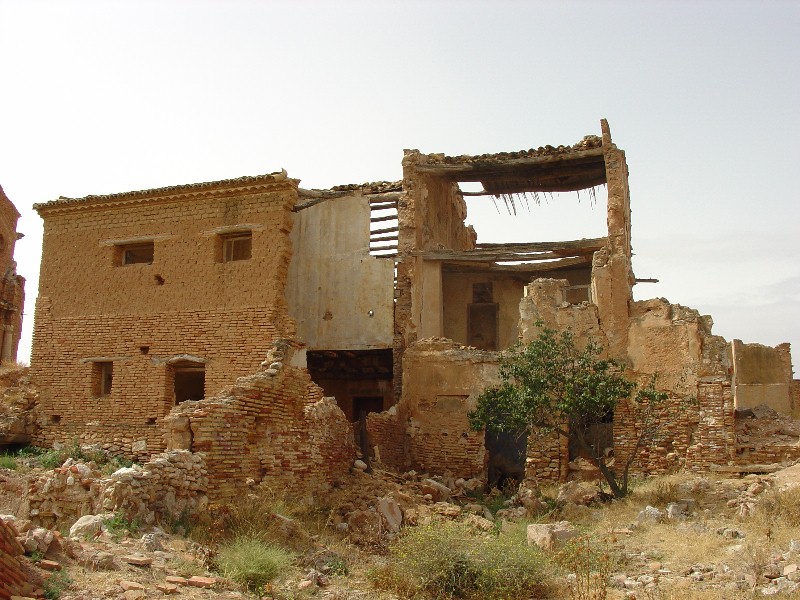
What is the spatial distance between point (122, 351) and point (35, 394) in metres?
2.28

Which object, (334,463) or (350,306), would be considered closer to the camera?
(334,463)

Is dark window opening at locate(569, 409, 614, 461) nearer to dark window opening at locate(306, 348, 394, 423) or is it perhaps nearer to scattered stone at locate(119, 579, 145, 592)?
dark window opening at locate(306, 348, 394, 423)

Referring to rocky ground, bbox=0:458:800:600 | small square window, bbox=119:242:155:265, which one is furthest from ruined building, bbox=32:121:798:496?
rocky ground, bbox=0:458:800:600

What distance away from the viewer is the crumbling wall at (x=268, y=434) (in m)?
12.4

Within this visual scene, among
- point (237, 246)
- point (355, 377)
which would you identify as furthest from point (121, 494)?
point (355, 377)

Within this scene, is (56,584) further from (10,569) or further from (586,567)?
(586,567)

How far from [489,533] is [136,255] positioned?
11.1 m

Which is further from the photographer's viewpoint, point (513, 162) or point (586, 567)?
point (513, 162)

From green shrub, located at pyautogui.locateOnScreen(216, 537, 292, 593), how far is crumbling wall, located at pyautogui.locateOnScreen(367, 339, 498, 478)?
7.31 m

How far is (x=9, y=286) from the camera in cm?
3038

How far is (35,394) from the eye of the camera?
61.2 ft

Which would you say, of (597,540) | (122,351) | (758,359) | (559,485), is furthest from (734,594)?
(122,351)

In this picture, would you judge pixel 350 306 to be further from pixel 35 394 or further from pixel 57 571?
pixel 57 571

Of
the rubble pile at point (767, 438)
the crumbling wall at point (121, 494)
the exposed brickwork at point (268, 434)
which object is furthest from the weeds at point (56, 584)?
the rubble pile at point (767, 438)
